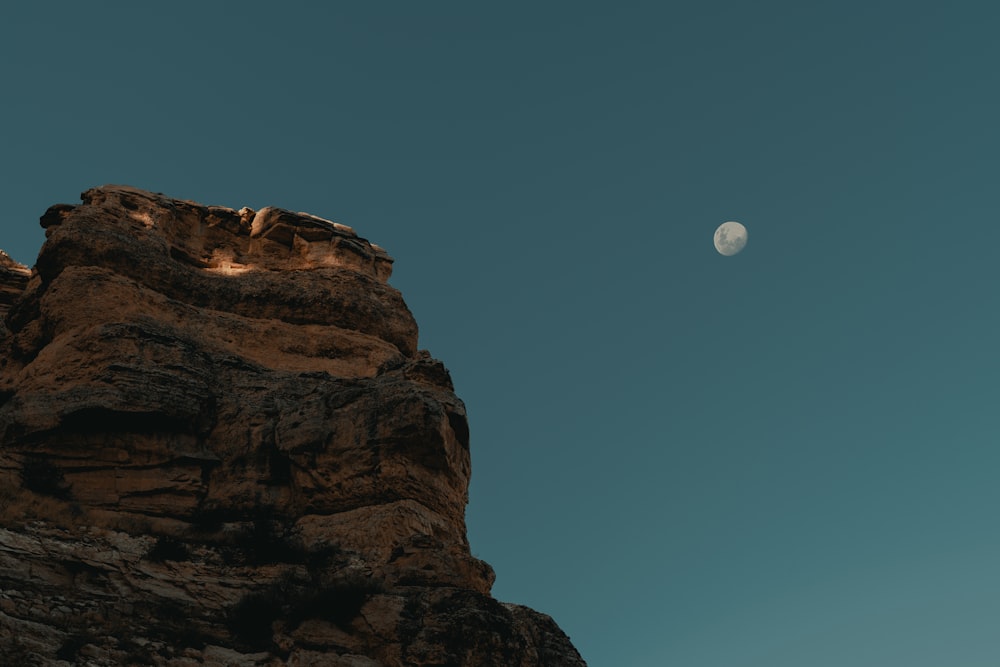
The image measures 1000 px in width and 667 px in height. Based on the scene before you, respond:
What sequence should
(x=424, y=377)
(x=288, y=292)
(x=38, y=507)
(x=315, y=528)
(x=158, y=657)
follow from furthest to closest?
(x=288, y=292)
(x=424, y=377)
(x=315, y=528)
(x=38, y=507)
(x=158, y=657)

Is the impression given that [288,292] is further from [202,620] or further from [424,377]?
[202,620]

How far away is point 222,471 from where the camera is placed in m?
20.0

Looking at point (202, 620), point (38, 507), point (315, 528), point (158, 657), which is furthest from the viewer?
point (315, 528)

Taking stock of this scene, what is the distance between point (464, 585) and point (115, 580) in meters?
6.05

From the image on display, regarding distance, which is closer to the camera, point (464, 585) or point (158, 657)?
point (158, 657)

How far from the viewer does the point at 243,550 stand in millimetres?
18156

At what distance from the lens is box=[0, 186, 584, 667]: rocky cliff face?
16.0 metres

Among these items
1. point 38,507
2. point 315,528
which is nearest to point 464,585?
point 315,528

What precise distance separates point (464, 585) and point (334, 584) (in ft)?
7.83

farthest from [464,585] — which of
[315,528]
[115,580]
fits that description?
[115,580]

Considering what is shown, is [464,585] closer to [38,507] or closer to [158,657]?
[158,657]

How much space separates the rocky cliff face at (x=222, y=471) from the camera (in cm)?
1598

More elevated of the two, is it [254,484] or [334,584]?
[254,484]

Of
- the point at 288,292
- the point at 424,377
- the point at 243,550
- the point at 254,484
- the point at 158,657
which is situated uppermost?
the point at 288,292
